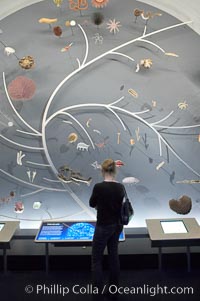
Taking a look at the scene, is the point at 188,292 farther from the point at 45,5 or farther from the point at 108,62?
the point at 45,5

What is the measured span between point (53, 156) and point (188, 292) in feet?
6.88

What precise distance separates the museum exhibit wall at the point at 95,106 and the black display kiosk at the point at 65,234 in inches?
15.8

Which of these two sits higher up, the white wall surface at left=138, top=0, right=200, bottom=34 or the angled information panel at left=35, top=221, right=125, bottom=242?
the white wall surface at left=138, top=0, right=200, bottom=34

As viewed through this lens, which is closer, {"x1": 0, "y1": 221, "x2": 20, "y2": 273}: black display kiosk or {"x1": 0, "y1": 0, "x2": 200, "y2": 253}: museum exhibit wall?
{"x1": 0, "y1": 221, "x2": 20, "y2": 273}: black display kiosk

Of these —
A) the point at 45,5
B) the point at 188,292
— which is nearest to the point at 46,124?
the point at 45,5

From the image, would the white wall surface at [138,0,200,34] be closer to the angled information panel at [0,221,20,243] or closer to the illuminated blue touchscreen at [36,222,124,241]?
the illuminated blue touchscreen at [36,222,124,241]

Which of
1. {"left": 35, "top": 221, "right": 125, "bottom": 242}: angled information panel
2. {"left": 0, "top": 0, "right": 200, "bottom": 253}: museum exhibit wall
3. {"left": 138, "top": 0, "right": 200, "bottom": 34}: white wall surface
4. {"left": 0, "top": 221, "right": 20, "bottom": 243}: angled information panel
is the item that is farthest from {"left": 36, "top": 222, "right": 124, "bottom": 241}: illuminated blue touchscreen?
{"left": 138, "top": 0, "right": 200, "bottom": 34}: white wall surface

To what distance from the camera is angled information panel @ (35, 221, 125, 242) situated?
390 centimetres

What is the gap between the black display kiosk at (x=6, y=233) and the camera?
12.6 ft

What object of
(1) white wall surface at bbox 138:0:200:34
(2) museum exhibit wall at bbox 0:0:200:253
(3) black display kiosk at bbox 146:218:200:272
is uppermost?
(1) white wall surface at bbox 138:0:200:34

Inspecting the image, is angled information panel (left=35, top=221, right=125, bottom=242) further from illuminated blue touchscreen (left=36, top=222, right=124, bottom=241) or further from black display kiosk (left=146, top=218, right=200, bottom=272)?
black display kiosk (left=146, top=218, right=200, bottom=272)

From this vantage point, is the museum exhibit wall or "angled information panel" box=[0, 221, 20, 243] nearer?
"angled information panel" box=[0, 221, 20, 243]

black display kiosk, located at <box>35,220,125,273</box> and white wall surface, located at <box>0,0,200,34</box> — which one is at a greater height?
white wall surface, located at <box>0,0,200,34</box>

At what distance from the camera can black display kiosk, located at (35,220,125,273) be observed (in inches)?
152
